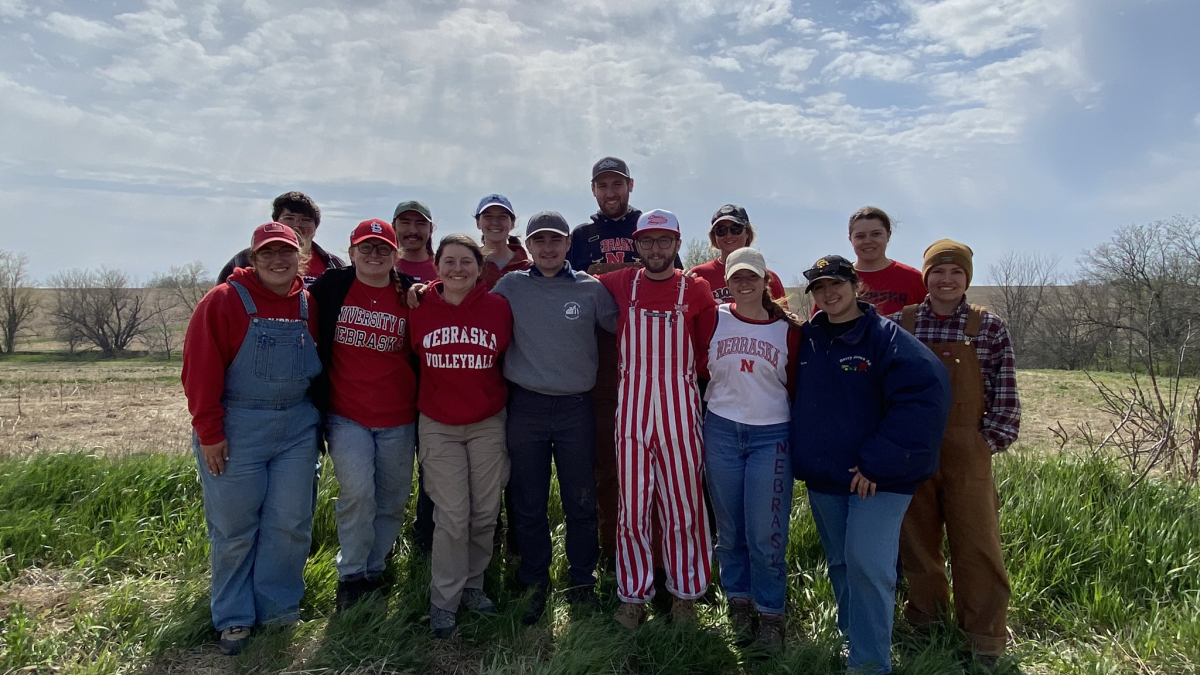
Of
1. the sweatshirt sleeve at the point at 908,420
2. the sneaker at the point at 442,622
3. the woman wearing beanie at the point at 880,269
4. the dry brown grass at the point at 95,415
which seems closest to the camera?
the sweatshirt sleeve at the point at 908,420

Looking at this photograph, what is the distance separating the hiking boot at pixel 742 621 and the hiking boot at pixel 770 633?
2.3 inches

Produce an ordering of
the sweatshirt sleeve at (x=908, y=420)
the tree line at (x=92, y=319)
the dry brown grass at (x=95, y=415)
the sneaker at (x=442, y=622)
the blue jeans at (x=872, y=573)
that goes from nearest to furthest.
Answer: the sweatshirt sleeve at (x=908, y=420), the blue jeans at (x=872, y=573), the sneaker at (x=442, y=622), the dry brown grass at (x=95, y=415), the tree line at (x=92, y=319)

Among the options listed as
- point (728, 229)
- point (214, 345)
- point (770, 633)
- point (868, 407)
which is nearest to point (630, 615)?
point (770, 633)

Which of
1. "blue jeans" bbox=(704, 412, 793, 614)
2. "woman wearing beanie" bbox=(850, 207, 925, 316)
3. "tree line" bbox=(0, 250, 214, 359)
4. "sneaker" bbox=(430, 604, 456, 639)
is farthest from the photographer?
"tree line" bbox=(0, 250, 214, 359)

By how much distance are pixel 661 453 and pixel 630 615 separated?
3.27 ft

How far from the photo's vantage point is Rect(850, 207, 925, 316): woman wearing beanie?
4141 millimetres

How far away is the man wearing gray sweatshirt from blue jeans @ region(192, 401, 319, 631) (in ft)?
4.08

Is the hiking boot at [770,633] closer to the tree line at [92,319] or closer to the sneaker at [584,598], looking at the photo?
the sneaker at [584,598]

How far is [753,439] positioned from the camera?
12.0 ft

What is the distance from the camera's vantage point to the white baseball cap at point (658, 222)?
153 inches

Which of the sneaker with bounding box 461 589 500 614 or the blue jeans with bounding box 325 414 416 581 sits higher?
the blue jeans with bounding box 325 414 416 581

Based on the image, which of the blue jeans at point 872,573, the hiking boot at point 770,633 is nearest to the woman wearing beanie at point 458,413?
the hiking boot at point 770,633

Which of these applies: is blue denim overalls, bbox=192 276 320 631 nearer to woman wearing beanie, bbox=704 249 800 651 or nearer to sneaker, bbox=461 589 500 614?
sneaker, bbox=461 589 500 614


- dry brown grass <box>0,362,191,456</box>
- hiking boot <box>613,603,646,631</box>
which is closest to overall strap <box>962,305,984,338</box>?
hiking boot <box>613,603,646,631</box>
